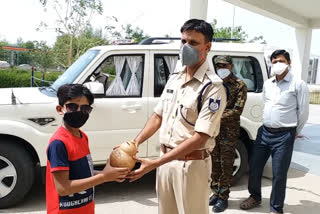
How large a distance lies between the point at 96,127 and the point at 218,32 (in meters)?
23.2

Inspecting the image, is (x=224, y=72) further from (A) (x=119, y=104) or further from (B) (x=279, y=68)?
(A) (x=119, y=104)

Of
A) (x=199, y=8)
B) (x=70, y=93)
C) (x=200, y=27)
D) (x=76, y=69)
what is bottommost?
(x=70, y=93)

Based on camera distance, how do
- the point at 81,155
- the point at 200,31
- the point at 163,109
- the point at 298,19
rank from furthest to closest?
the point at 298,19 < the point at 163,109 < the point at 200,31 < the point at 81,155

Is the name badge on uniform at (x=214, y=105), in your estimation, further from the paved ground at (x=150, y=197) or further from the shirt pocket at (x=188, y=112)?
the paved ground at (x=150, y=197)

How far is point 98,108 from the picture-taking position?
395cm

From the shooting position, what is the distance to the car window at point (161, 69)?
13.9 feet

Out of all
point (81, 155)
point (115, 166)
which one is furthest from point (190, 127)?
point (81, 155)

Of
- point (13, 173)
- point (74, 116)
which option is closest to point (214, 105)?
point (74, 116)

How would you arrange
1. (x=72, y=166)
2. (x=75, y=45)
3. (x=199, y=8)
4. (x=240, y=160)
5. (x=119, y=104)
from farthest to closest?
1. (x=75, y=45)
2. (x=199, y=8)
3. (x=240, y=160)
4. (x=119, y=104)
5. (x=72, y=166)

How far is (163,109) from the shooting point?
91.2 inches

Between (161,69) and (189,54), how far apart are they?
7.13ft

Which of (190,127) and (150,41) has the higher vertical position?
(150,41)

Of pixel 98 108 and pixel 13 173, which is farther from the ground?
pixel 98 108

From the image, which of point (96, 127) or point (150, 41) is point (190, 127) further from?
point (150, 41)
